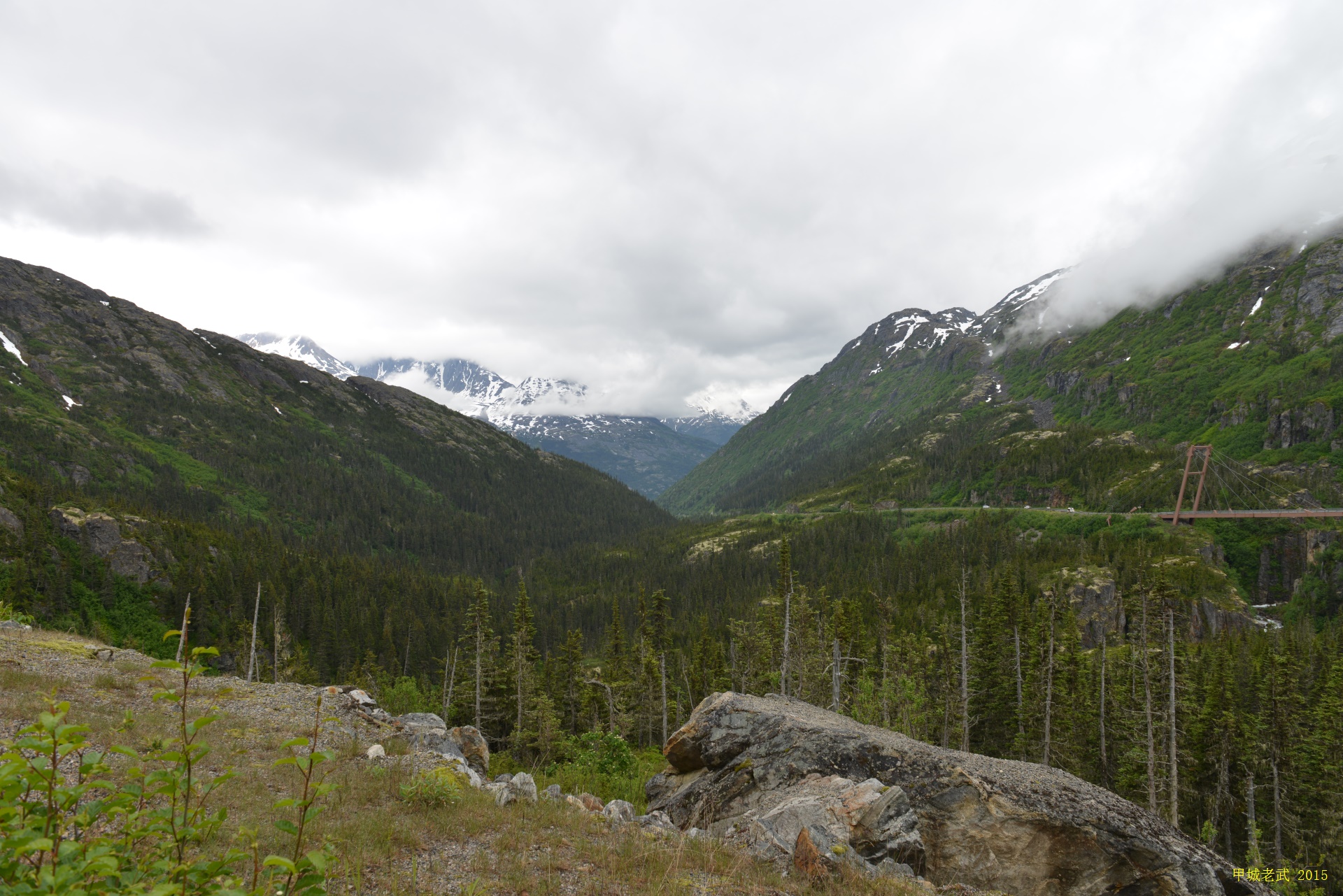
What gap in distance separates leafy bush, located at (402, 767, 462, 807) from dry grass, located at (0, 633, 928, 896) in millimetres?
140

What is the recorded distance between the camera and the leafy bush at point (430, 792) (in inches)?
429

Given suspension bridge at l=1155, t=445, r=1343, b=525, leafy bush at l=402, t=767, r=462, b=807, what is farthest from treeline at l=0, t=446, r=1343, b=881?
leafy bush at l=402, t=767, r=462, b=807

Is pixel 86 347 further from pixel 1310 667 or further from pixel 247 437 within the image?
pixel 1310 667

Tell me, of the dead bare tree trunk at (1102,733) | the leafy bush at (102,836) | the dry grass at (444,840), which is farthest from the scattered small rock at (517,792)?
the dead bare tree trunk at (1102,733)

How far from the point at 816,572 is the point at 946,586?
3172 centimetres

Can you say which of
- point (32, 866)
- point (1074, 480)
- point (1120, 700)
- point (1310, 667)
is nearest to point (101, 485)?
point (32, 866)

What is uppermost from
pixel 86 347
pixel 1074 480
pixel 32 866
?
pixel 86 347

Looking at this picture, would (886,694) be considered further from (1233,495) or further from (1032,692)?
(1233,495)

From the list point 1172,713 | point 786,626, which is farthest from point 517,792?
point 1172,713

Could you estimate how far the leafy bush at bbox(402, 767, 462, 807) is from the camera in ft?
35.8

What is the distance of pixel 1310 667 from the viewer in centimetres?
4812

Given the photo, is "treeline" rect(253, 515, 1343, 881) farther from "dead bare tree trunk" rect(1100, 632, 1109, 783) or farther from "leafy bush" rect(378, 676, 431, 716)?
"leafy bush" rect(378, 676, 431, 716)

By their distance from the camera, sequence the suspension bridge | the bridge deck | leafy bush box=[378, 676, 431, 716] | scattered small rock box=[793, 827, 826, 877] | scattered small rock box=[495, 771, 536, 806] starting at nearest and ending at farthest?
scattered small rock box=[793, 827, 826, 877] → scattered small rock box=[495, 771, 536, 806] → leafy bush box=[378, 676, 431, 716] → the bridge deck → the suspension bridge

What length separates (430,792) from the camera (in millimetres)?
10961
